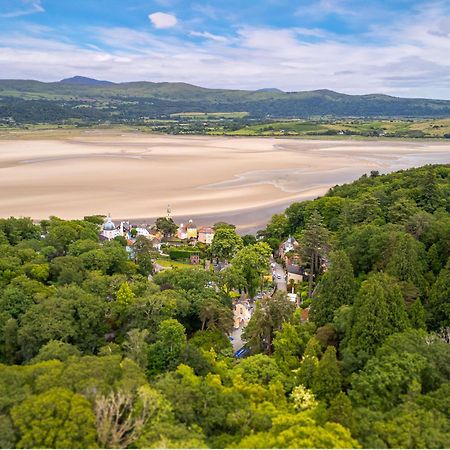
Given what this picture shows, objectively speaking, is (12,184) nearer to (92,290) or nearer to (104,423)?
(92,290)

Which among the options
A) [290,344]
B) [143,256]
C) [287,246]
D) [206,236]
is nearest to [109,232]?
[206,236]

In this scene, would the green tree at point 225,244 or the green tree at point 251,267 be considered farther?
the green tree at point 225,244

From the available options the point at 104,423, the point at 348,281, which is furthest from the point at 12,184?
the point at 104,423

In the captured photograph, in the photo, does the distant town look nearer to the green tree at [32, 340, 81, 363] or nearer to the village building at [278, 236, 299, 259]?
the village building at [278, 236, 299, 259]

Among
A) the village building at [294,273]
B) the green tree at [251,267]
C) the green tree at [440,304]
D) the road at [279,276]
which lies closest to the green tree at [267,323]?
the green tree at [440,304]

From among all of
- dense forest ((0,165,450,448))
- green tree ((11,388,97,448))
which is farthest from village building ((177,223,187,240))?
green tree ((11,388,97,448))

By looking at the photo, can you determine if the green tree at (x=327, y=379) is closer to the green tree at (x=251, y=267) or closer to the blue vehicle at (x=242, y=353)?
the blue vehicle at (x=242, y=353)
